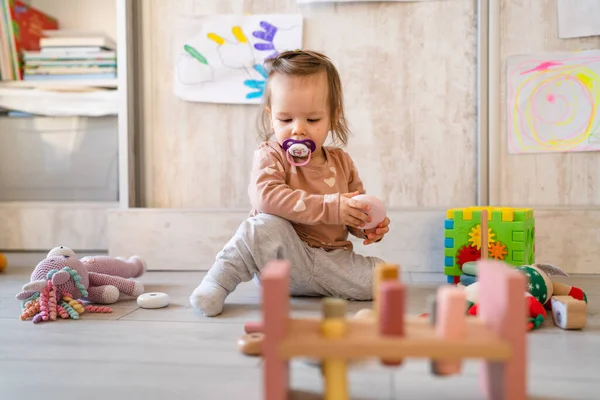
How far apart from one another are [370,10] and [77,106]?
94 centimetres

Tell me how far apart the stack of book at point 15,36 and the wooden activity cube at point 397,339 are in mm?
1585

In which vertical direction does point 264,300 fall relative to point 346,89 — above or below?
below

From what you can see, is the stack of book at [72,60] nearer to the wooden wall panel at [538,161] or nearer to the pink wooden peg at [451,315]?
the wooden wall panel at [538,161]

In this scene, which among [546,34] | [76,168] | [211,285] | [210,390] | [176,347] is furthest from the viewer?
[76,168]

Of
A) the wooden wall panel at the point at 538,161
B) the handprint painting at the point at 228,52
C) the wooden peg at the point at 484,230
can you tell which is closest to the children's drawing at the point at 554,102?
the wooden wall panel at the point at 538,161

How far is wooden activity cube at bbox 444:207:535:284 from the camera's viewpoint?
1.27 meters

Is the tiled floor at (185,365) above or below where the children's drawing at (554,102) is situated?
below

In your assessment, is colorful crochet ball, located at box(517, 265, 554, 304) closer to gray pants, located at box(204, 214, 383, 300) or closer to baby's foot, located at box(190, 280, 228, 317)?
gray pants, located at box(204, 214, 383, 300)

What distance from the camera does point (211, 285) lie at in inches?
41.6

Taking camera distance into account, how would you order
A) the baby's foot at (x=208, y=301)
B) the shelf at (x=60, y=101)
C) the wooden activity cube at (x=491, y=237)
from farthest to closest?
the shelf at (x=60, y=101) < the wooden activity cube at (x=491, y=237) < the baby's foot at (x=208, y=301)

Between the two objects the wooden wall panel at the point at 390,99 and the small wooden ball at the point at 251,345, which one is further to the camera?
the wooden wall panel at the point at 390,99

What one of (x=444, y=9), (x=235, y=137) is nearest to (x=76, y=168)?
(x=235, y=137)

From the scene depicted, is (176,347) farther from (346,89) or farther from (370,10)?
(370,10)

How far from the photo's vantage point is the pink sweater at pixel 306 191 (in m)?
1.08
